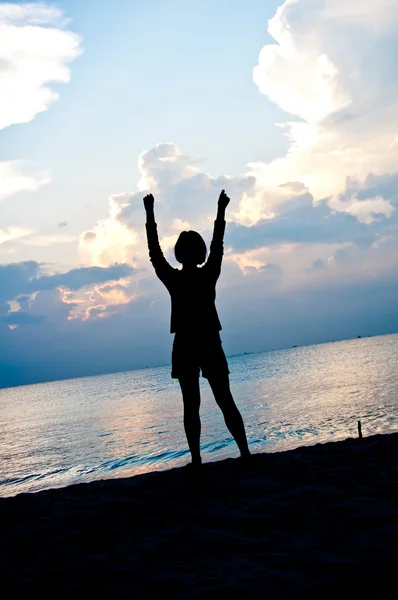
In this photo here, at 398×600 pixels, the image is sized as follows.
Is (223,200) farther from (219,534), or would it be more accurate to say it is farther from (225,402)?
(219,534)

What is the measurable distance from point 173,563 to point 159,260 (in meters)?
3.38

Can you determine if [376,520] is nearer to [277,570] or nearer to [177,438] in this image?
[277,570]

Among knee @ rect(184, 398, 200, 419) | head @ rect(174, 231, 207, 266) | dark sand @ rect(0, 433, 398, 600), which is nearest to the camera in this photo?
dark sand @ rect(0, 433, 398, 600)

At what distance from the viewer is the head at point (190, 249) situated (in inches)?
233

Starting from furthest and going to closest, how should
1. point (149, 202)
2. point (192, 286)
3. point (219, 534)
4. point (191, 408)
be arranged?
point (149, 202)
point (192, 286)
point (191, 408)
point (219, 534)

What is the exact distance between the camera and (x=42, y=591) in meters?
3.17

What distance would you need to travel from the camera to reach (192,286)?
19.1ft

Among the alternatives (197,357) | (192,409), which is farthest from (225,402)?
(197,357)

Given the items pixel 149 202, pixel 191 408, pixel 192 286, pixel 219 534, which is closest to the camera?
pixel 219 534

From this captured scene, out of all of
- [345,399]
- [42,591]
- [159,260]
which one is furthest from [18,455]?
[42,591]

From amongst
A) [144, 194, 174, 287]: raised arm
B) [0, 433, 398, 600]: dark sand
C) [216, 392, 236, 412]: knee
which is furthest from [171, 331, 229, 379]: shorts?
[0, 433, 398, 600]: dark sand

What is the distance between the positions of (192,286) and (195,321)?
412mm

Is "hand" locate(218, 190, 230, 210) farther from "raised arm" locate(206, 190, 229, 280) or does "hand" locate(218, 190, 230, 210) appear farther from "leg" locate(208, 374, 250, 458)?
"leg" locate(208, 374, 250, 458)

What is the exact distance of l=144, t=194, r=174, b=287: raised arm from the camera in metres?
5.89
